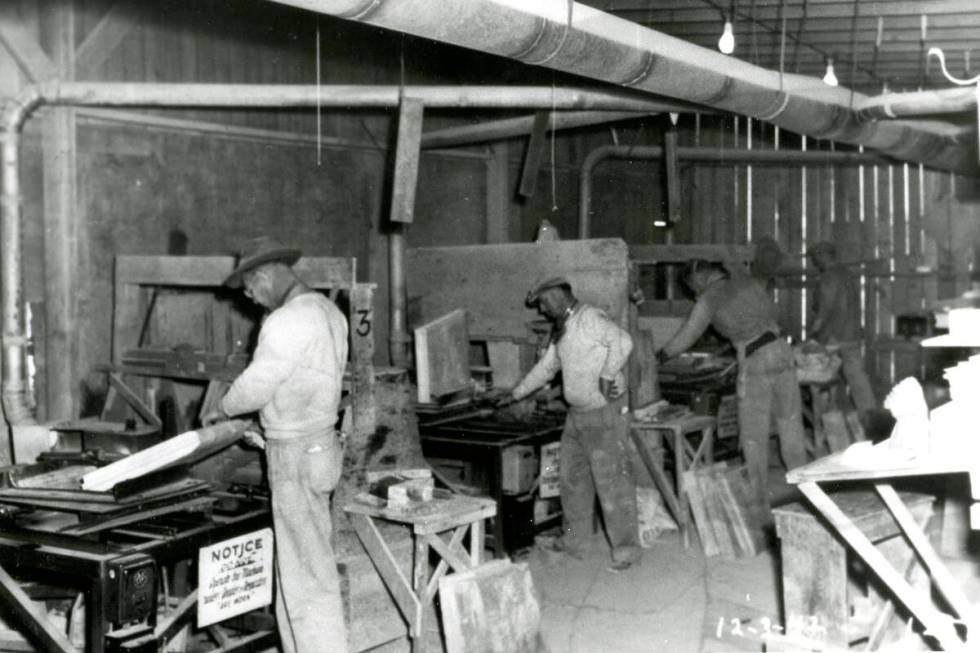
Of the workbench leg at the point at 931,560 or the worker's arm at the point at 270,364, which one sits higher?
the worker's arm at the point at 270,364

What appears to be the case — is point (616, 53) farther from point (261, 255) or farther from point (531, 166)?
point (261, 255)

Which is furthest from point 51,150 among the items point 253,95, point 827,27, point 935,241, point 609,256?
point 935,241

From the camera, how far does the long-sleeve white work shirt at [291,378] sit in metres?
5.26

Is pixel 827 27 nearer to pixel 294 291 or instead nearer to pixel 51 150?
pixel 294 291

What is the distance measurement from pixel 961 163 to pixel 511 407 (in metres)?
6.05

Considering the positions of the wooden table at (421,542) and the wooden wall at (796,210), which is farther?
the wooden wall at (796,210)

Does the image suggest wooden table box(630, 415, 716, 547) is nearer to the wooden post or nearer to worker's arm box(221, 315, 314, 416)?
worker's arm box(221, 315, 314, 416)

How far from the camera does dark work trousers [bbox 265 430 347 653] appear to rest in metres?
5.15

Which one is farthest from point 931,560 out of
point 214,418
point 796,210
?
point 796,210

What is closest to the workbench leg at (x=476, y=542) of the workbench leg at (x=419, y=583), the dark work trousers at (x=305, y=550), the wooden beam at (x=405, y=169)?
the workbench leg at (x=419, y=583)

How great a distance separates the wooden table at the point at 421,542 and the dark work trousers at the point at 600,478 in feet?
6.38

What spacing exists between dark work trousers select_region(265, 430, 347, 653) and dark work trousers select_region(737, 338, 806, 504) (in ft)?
13.6

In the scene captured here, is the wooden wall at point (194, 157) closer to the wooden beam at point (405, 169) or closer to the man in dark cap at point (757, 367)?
the man in dark cap at point (757, 367)

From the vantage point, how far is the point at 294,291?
5586 mm
